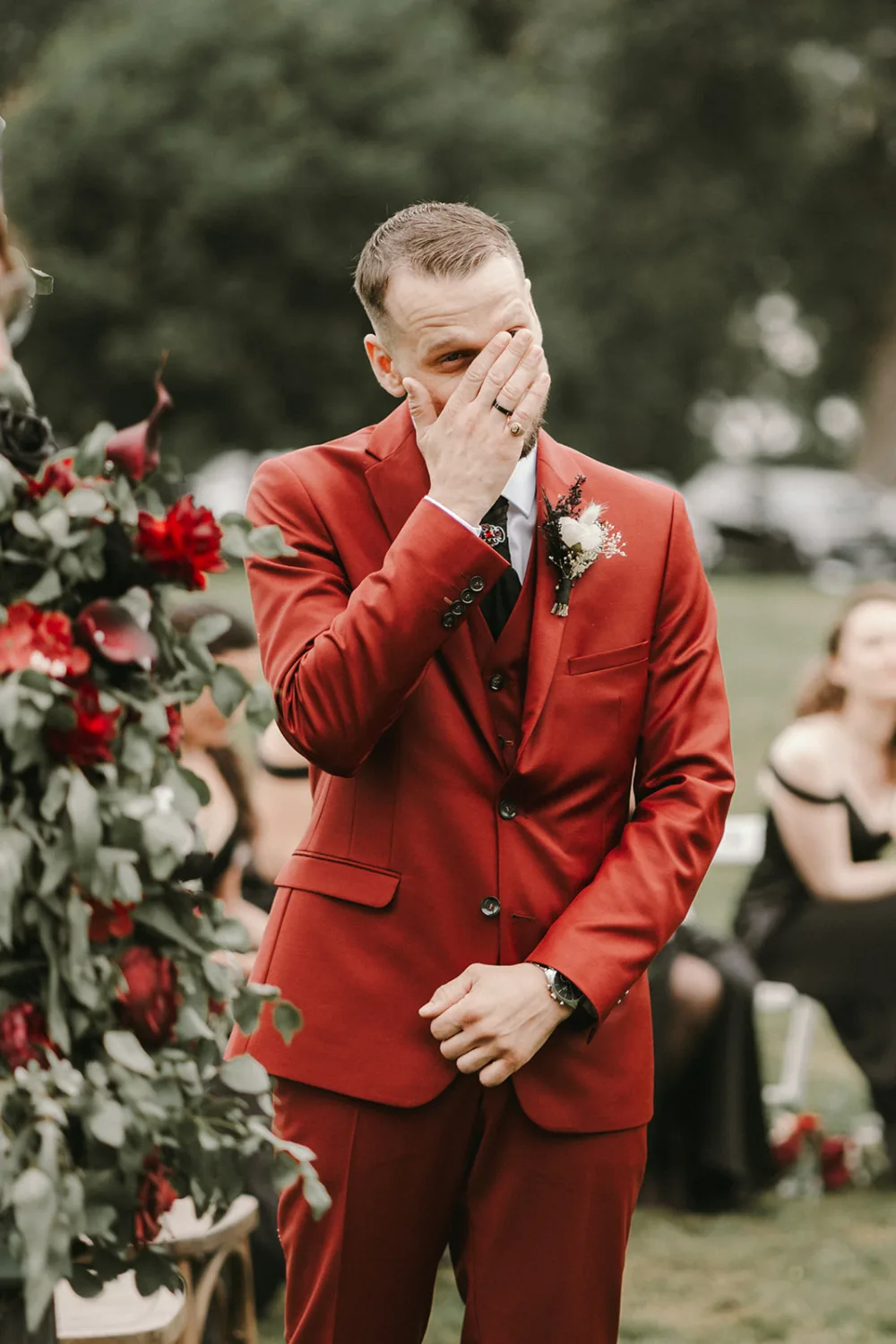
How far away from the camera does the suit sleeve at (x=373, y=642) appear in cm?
234

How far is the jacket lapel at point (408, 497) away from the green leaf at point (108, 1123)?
850mm

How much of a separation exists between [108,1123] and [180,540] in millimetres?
631

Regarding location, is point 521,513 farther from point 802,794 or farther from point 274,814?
point 802,794

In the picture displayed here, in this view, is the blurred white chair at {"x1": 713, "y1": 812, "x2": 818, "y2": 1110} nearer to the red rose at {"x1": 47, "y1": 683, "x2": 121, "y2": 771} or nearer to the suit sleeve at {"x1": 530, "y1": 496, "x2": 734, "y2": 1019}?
the suit sleeve at {"x1": 530, "y1": 496, "x2": 734, "y2": 1019}

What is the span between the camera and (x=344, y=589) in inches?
102

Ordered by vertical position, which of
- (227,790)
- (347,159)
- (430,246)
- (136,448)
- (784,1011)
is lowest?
(784,1011)

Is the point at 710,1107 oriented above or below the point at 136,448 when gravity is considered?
below

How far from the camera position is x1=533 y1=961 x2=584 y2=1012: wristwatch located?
2.44 m

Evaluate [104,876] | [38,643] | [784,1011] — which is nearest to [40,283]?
[38,643]

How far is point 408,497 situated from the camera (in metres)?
2.58

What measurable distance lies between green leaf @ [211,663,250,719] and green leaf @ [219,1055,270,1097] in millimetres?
410

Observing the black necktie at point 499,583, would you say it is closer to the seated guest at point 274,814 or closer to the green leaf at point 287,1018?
the green leaf at point 287,1018

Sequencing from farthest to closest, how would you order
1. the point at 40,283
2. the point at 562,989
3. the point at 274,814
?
the point at 274,814, the point at 562,989, the point at 40,283

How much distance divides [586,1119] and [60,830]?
3.35 feet
